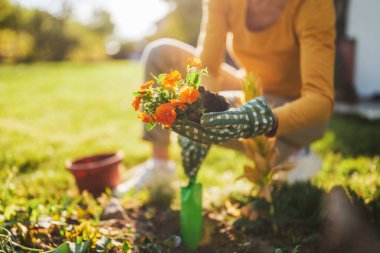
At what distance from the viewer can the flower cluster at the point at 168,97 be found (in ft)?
3.99

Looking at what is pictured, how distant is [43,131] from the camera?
4332mm

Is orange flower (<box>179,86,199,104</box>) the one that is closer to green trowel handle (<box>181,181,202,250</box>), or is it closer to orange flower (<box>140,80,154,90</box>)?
orange flower (<box>140,80,154,90</box>)

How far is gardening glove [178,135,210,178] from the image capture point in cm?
185

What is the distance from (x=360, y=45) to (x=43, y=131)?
4.93m

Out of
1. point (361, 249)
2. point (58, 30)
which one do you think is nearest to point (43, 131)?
point (361, 249)

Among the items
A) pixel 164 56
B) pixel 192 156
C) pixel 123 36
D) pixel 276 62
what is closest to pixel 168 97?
pixel 192 156

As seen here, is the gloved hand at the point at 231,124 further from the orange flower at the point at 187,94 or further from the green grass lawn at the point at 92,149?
the green grass lawn at the point at 92,149

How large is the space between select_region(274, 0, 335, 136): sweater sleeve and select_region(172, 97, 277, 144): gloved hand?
0.15 metres

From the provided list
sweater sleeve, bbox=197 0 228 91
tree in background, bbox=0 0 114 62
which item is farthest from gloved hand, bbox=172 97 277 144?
tree in background, bbox=0 0 114 62

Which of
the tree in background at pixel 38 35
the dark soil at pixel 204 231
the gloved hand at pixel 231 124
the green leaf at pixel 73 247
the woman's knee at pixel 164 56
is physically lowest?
the dark soil at pixel 204 231

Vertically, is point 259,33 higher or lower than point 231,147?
higher

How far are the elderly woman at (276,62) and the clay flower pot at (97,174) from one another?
19 centimetres

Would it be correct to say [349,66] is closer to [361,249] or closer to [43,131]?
[43,131]

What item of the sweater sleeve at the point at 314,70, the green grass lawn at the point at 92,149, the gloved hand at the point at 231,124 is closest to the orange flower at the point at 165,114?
the gloved hand at the point at 231,124
